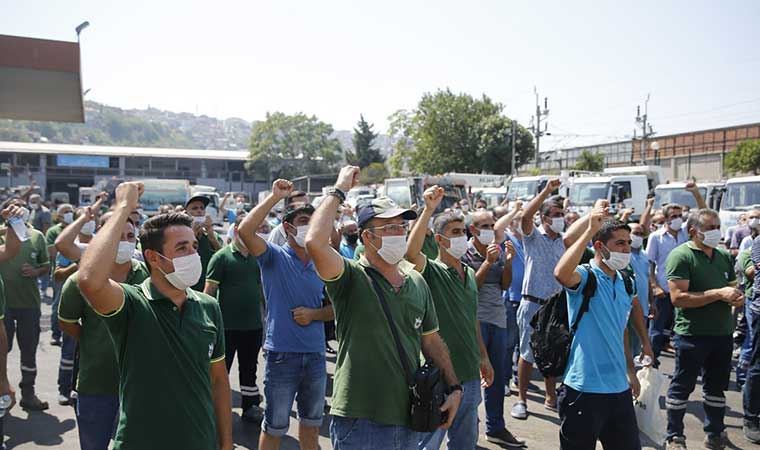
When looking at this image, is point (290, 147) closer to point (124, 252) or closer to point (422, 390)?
point (124, 252)

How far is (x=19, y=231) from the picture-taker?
18.0 feet

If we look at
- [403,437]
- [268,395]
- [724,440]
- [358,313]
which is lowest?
[724,440]

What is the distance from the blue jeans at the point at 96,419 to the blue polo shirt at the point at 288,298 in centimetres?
134

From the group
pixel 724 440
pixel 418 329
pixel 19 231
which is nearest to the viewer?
pixel 418 329

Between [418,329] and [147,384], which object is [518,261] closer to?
[418,329]

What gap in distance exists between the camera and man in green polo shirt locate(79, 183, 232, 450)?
2801 mm

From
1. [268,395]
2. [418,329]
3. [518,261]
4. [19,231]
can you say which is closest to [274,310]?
[268,395]

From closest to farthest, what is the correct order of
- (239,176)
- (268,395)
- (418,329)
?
(418,329)
(268,395)
(239,176)

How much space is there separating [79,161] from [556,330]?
210 ft

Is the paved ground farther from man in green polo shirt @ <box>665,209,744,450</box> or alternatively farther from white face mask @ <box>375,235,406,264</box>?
white face mask @ <box>375,235,406,264</box>

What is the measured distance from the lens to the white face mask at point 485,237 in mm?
6020

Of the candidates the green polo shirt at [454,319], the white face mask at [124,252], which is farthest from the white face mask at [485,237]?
the white face mask at [124,252]

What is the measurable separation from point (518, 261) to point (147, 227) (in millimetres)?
5214

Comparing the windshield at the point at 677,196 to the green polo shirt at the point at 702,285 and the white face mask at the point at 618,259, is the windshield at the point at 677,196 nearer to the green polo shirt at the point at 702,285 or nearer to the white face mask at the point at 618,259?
the green polo shirt at the point at 702,285
